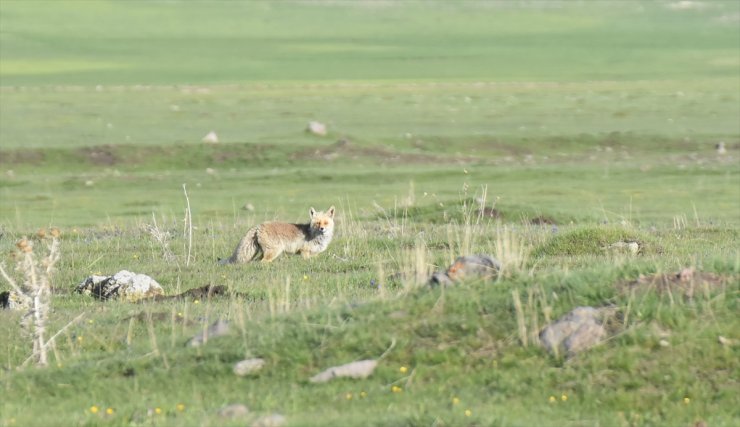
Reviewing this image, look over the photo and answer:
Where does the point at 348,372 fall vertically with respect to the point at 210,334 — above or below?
below

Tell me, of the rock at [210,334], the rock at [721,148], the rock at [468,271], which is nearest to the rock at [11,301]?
the rock at [210,334]

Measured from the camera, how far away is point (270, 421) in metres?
8.54

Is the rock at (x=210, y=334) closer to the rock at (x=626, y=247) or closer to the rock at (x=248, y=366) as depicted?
the rock at (x=248, y=366)

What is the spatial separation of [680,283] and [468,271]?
1854 millimetres

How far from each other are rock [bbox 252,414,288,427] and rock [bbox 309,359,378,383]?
913 mm

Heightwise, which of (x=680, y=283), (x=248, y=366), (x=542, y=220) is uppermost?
(x=680, y=283)

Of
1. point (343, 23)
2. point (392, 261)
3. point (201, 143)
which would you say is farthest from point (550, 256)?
point (343, 23)

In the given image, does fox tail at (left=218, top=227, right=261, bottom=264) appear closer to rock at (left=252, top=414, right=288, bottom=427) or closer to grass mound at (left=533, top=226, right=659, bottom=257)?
grass mound at (left=533, top=226, right=659, bottom=257)

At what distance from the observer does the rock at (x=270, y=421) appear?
8.50 meters

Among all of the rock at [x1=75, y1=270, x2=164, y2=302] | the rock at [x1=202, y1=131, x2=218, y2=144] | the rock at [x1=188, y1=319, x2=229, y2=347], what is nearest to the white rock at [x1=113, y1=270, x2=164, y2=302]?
the rock at [x1=75, y1=270, x2=164, y2=302]

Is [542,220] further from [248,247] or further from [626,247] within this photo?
[248,247]

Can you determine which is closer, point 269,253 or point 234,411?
point 234,411

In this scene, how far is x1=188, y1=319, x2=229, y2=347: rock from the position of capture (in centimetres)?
1026

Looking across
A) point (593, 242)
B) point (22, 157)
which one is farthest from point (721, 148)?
point (593, 242)
